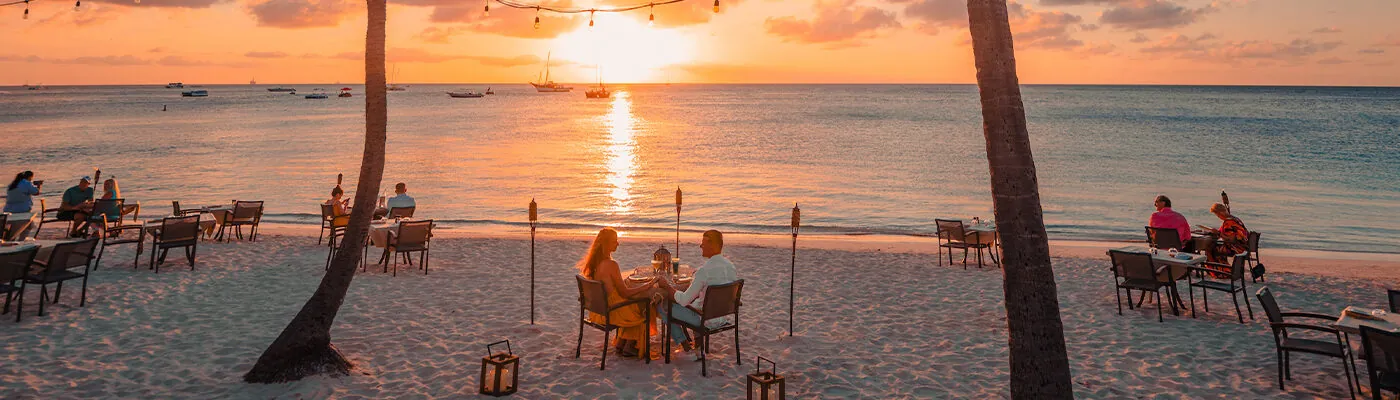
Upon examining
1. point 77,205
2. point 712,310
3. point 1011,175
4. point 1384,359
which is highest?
point 1011,175

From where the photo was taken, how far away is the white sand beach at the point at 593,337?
21.5 ft

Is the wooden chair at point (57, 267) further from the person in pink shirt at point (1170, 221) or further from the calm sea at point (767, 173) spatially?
the person in pink shirt at point (1170, 221)

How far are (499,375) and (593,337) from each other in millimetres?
2031

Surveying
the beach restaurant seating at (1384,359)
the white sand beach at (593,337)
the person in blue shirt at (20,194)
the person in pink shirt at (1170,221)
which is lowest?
A: the white sand beach at (593,337)

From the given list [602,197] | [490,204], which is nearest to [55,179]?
[490,204]

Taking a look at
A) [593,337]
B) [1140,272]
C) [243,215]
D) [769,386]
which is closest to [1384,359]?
[1140,272]

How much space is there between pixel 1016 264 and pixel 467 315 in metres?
6.70

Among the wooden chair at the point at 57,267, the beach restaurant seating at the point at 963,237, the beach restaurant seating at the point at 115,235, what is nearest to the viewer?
the wooden chair at the point at 57,267

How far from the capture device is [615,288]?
7.04 m

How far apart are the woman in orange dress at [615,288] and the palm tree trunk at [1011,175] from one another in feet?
12.0

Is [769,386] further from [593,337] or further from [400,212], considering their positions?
[400,212]

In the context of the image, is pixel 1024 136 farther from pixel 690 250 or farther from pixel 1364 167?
pixel 1364 167

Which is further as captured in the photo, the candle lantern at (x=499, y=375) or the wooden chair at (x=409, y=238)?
the wooden chair at (x=409, y=238)

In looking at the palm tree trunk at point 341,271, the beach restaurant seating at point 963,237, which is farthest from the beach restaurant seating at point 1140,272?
the palm tree trunk at point 341,271
